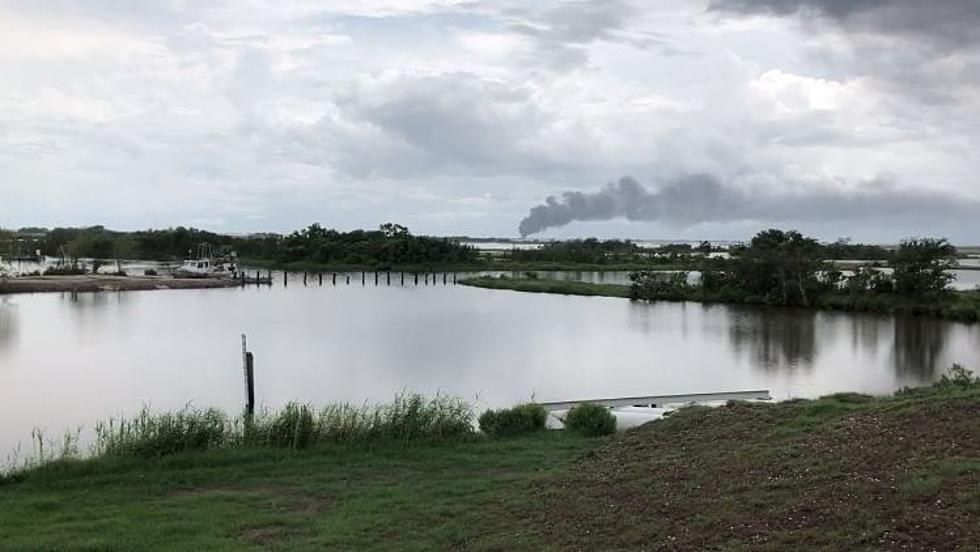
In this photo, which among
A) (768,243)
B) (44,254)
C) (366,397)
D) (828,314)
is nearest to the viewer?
(366,397)

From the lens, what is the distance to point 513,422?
33.0ft

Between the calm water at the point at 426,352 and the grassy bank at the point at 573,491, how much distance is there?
6.71 meters

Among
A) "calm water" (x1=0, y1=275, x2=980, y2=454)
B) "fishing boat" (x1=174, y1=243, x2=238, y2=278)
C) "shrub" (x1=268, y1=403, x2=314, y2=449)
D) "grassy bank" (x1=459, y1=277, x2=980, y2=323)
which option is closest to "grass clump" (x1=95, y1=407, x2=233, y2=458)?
"shrub" (x1=268, y1=403, x2=314, y2=449)

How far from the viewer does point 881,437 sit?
5922mm

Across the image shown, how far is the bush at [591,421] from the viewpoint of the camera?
9.74 metres

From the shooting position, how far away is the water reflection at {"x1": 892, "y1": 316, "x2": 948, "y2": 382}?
21.8m

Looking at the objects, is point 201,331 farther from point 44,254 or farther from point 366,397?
point 44,254

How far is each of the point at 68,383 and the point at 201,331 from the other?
1121cm

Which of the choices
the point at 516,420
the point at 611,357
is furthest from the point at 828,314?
the point at 516,420

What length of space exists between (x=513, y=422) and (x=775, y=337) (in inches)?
855

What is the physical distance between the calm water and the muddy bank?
633cm

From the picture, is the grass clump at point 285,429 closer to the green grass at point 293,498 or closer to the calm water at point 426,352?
the green grass at point 293,498

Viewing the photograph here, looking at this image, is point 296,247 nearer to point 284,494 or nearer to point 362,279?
point 362,279

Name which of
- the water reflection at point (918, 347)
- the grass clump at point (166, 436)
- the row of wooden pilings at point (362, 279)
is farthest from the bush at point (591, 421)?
the row of wooden pilings at point (362, 279)
